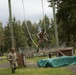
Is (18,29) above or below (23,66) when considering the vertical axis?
above

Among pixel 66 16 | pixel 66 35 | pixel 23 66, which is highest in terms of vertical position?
pixel 66 16

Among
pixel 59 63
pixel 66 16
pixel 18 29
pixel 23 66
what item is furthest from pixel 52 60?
pixel 18 29

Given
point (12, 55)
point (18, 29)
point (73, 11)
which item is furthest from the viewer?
point (18, 29)

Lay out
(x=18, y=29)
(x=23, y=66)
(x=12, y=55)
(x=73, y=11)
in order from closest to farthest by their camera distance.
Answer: (x=12, y=55), (x=23, y=66), (x=73, y=11), (x=18, y=29)

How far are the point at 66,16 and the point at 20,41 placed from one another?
45.1 m

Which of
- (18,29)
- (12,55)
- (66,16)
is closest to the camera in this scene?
(12,55)

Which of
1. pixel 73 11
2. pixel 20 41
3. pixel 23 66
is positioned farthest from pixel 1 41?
pixel 23 66

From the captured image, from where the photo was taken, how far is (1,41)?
10038 centimetres

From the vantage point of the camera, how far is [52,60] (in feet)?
92.4

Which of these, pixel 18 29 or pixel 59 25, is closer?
pixel 59 25

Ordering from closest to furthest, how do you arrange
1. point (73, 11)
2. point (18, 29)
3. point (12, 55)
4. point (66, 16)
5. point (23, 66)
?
point (12, 55)
point (23, 66)
point (73, 11)
point (66, 16)
point (18, 29)

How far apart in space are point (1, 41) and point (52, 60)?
73.4m

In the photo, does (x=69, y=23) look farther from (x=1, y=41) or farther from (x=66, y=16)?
(x=1, y=41)

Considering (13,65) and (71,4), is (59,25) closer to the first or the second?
(71,4)
